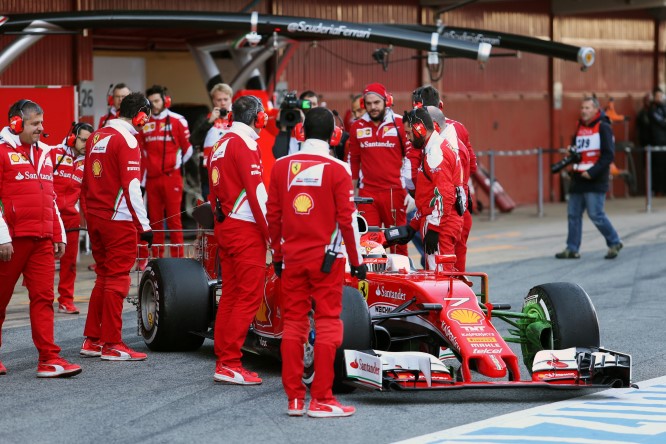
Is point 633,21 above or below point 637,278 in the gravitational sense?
above

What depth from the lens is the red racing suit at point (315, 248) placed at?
7.78 metres

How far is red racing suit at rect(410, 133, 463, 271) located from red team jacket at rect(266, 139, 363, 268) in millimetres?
2738

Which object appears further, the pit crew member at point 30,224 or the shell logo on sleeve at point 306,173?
the pit crew member at point 30,224

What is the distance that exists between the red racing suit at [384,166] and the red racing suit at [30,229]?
4124 millimetres

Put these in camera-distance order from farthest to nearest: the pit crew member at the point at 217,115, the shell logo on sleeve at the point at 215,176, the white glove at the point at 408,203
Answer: the pit crew member at the point at 217,115 → the white glove at the point at 408,203 → the shell logo on sleeve at the point at 215,176

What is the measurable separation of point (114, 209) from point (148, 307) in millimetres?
913

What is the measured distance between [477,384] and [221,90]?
23.4 ft

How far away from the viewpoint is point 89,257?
16.8 m

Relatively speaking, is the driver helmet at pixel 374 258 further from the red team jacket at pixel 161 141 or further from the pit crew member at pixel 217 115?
the red team jacket at pixel 161 141

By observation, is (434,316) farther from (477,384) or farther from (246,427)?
(246,427)

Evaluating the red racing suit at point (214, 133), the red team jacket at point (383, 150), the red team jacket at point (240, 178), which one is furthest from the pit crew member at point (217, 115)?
the red team jacket at point (240, 178)

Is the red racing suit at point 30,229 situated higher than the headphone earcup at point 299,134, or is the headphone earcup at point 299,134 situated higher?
the headphone earcup at point 299,134

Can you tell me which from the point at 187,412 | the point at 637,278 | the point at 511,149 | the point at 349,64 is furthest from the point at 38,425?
the point at 511,149

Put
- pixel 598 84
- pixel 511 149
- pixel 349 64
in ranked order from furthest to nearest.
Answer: pixel 598 84 → pixel 511 149 → pixel 349 64
